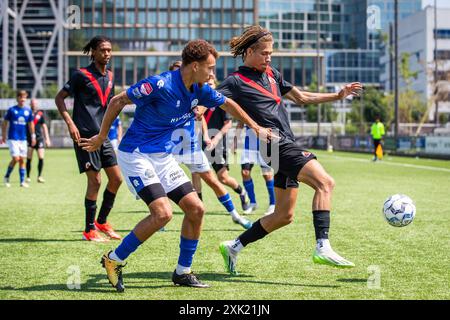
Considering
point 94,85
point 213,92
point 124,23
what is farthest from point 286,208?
point 124,23

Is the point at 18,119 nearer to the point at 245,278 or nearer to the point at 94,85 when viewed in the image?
the point at 94,85

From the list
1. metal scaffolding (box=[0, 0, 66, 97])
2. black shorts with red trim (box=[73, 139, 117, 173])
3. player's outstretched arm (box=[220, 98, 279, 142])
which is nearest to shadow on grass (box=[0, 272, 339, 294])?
player's outstretched arm (box=[220, 98, 279, 142])

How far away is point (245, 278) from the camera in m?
6.69

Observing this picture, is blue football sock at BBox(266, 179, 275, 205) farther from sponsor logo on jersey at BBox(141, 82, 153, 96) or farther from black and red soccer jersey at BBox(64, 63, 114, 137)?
sponsor logo on jersey at BBox(141, 82, 153, 96)

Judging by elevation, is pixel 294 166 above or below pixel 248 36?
below

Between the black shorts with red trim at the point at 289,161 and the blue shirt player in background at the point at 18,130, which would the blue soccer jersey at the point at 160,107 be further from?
the blue shirt player in background at the point at 18,130

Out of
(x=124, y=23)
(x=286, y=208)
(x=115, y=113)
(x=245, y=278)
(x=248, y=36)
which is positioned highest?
(x=124, y=23)

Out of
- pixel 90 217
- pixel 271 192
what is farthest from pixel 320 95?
pixel 271 192

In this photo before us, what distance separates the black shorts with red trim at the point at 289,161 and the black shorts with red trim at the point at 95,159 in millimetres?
2964

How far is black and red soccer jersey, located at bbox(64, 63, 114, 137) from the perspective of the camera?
9164mm

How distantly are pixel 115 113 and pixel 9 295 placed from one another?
1624mm

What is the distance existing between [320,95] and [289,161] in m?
1.09

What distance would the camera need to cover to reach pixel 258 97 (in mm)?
7086

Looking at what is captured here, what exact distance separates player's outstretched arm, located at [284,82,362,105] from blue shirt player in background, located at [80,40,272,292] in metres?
1.37
